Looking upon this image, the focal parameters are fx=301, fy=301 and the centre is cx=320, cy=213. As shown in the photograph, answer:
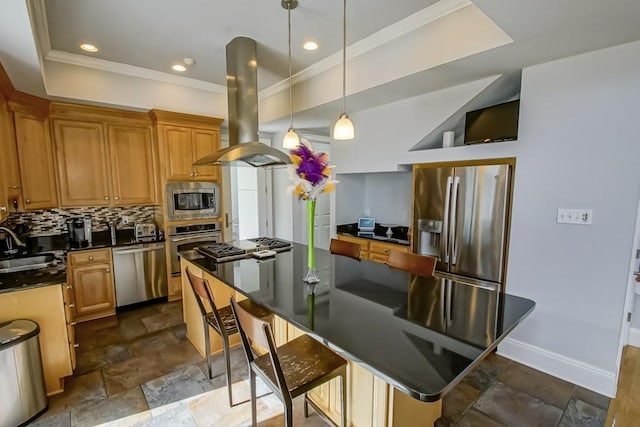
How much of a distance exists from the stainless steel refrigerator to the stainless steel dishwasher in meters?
3.01

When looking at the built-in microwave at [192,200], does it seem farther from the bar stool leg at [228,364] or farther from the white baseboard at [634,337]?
the white baseboard at [634,337]

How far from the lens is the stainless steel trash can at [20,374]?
70.8 inches

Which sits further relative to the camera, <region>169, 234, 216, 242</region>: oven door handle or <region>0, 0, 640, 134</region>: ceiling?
<region>169, 234, 216, 242</region>: oven door handle

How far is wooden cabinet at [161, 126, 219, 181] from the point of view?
365 centimetres

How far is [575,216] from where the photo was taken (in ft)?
7.16

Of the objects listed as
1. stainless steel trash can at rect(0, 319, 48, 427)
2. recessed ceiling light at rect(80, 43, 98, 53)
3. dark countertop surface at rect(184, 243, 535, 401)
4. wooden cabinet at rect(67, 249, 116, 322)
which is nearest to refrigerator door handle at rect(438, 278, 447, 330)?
dark countertop surface at rect(184, 243, 535, 401)

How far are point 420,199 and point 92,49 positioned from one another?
11.5ft

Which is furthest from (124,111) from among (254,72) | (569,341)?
(569,341)

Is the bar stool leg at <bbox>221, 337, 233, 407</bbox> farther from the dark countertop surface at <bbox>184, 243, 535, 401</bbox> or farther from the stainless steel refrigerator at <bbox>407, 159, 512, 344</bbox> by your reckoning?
the stainless steel refrigerator at <bbox>407, 159, 512, 344</bbox>

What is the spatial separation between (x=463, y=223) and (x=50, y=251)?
396cm

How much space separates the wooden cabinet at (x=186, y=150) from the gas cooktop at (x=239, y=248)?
53.6 inches

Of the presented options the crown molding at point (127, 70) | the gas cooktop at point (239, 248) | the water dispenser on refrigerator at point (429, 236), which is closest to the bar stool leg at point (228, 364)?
the gas cooktop at point (239, 248)

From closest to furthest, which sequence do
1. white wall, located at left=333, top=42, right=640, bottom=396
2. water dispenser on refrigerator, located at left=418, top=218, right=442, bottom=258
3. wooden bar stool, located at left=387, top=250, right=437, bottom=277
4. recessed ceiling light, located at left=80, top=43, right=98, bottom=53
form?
white wall, located at left=333, top=42, right=640, bottom=396
wooden bar stool, located at left=387, top=250, right=437, bottom=277
recessed ceiling light, located at left=80, top=43, right=98, bottom=53
water dispenser on refrigerator, located at left=418, top=218, right=442, bottom=258

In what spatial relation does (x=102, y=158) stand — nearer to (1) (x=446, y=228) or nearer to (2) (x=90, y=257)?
(2) (x=90, y=257)
